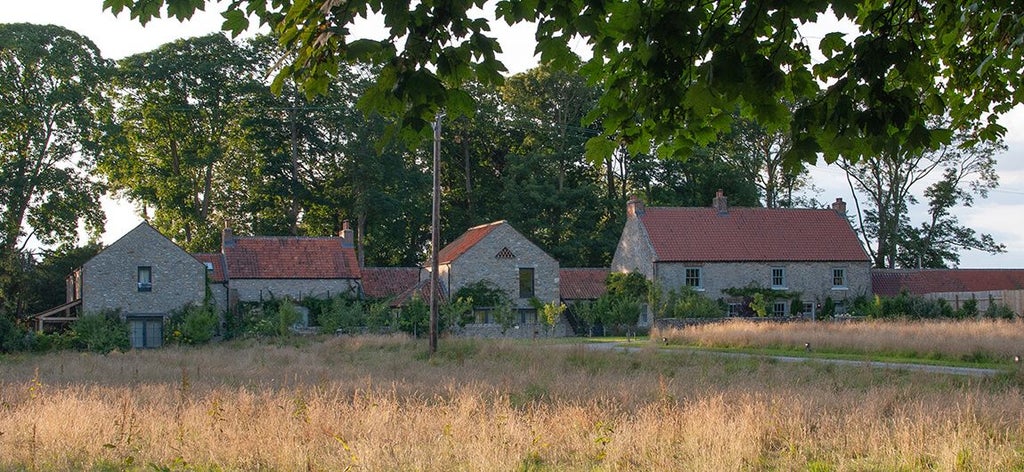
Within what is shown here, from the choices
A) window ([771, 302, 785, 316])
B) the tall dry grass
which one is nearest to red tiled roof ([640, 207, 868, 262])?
window ([771, 302, 785, 316])

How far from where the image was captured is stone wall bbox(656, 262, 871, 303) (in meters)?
48.9

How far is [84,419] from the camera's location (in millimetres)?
11328

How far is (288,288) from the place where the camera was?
45062mm

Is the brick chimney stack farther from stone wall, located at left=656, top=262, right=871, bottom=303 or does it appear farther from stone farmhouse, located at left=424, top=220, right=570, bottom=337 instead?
stone farmhouse, located at left=424, top=220, right=570, bottom=337

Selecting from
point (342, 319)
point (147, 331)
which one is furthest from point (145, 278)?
point (342, 319)

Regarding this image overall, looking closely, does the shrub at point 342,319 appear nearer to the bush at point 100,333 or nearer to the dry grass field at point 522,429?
the bush at point 100,333

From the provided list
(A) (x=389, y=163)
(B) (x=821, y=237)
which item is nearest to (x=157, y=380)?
(A) (x=389, y=163)

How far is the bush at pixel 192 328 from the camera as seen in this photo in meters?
39.4

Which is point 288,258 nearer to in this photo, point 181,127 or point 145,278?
point 145,278

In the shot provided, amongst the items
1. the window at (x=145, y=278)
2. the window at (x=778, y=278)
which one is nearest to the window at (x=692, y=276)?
the window at (x=778, y=278)

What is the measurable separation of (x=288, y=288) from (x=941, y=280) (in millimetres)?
34729

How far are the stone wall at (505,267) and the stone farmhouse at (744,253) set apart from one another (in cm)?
521

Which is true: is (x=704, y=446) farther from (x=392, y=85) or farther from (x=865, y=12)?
(x=392, y=85)

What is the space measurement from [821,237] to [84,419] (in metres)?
45.5
